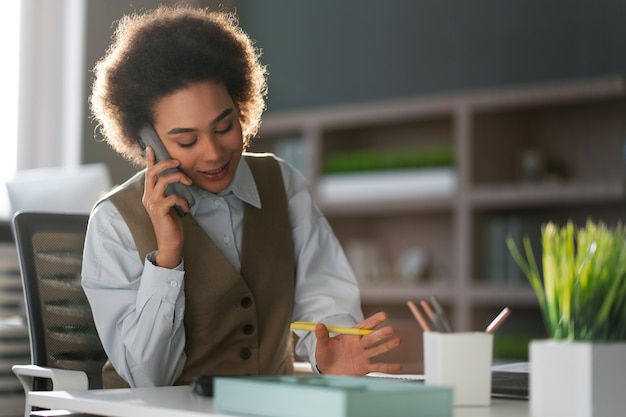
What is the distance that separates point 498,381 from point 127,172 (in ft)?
8.97

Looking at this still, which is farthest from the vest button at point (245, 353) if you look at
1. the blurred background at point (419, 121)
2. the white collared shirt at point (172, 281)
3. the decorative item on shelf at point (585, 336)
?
the blurred background at point (419, 121)

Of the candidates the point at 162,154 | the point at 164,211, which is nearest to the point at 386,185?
the point at 162,154

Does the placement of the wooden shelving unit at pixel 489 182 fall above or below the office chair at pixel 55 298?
above

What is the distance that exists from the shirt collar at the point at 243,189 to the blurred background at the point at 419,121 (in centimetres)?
193

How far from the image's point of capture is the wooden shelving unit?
4512 millimetres

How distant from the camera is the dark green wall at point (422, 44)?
15.5ft

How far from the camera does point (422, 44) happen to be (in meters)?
5.19

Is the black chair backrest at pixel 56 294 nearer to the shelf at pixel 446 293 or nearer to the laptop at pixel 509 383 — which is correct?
the laptop at pixel 509 383

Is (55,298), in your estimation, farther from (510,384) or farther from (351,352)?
Result: (510,384)

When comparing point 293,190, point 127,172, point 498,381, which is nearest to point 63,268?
point 293,190

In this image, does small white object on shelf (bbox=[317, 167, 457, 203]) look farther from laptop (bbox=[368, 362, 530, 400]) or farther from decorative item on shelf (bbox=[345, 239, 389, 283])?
laptop (bbox=[368, 362, 530, 400])

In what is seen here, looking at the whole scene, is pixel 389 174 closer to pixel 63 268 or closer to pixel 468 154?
pixel 468 154

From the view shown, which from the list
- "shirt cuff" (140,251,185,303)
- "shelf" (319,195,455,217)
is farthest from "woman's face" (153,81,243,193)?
"shelf" (319,195,455,217)

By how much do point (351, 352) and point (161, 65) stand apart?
0.64 metres
